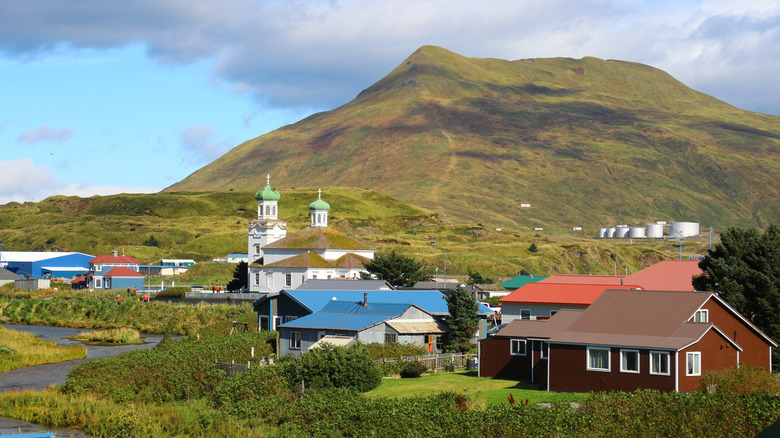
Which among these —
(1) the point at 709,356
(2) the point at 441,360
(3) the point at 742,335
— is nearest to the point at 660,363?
(1) the point at 709,356

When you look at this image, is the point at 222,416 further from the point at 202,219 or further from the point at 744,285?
the point at 202,219

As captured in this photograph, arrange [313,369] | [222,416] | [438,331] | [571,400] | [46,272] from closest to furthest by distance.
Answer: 1. [571,400]
2. [222,416]
3. [313,369]
4. [438,331]
5. [46,272]

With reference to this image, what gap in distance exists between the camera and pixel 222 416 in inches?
1283

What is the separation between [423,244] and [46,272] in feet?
201

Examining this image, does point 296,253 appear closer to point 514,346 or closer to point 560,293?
point 560,293

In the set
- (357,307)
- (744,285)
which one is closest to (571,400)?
(744,285)

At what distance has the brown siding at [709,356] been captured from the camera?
103 feet

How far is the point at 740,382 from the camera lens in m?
30.0

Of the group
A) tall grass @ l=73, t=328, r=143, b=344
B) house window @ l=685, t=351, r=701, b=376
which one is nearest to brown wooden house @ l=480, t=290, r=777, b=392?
house window @ l=685, t=351, r=701, b=376

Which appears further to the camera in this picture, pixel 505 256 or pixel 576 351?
pixel 505 256

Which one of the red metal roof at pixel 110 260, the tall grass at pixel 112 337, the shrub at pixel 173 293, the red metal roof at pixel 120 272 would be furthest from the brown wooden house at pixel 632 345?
the red metal roof at pixel 110 260

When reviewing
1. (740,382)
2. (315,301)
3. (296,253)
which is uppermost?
(296,253)

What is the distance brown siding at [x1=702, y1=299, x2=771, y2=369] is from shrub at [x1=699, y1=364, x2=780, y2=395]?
12.7ft

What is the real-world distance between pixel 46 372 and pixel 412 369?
21.4m
